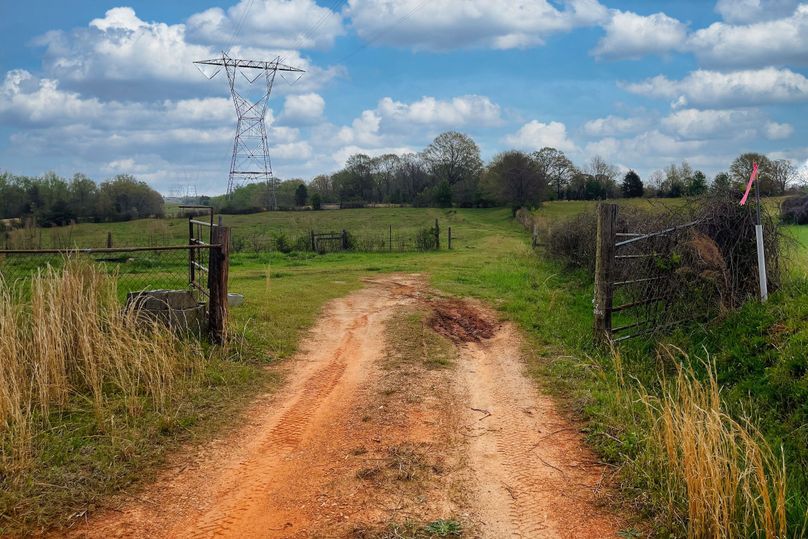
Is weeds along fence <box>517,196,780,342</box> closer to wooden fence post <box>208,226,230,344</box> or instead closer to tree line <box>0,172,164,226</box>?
wooden fence post <box>208,226,230,344</box>

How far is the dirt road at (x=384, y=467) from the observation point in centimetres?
423

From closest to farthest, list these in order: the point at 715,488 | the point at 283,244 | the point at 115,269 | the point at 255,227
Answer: the point at 715,488
the point at 115,269
the point at 283,244
the point at 255,227

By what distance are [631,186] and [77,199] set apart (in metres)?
44.6

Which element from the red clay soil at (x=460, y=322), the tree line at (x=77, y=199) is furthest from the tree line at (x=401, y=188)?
the red clay soil at (x=460, y=322)

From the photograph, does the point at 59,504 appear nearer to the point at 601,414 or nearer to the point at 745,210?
the point at 601,414

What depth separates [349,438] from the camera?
5.70 meters

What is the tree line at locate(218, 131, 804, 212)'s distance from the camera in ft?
166

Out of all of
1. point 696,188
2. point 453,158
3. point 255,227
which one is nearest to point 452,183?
point 453,158

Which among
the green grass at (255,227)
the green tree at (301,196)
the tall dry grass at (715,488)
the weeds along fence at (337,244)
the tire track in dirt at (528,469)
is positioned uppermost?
the green tree at (301,196)

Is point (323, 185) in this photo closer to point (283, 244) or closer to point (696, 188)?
point (283, 244)

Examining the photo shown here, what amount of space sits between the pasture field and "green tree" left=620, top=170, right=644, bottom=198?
115 ft

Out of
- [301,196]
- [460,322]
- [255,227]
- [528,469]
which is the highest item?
[301,196]

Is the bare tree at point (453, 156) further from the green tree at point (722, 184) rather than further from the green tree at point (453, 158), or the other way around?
the green tree at point (722, 184)

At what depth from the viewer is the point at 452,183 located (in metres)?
65.1
